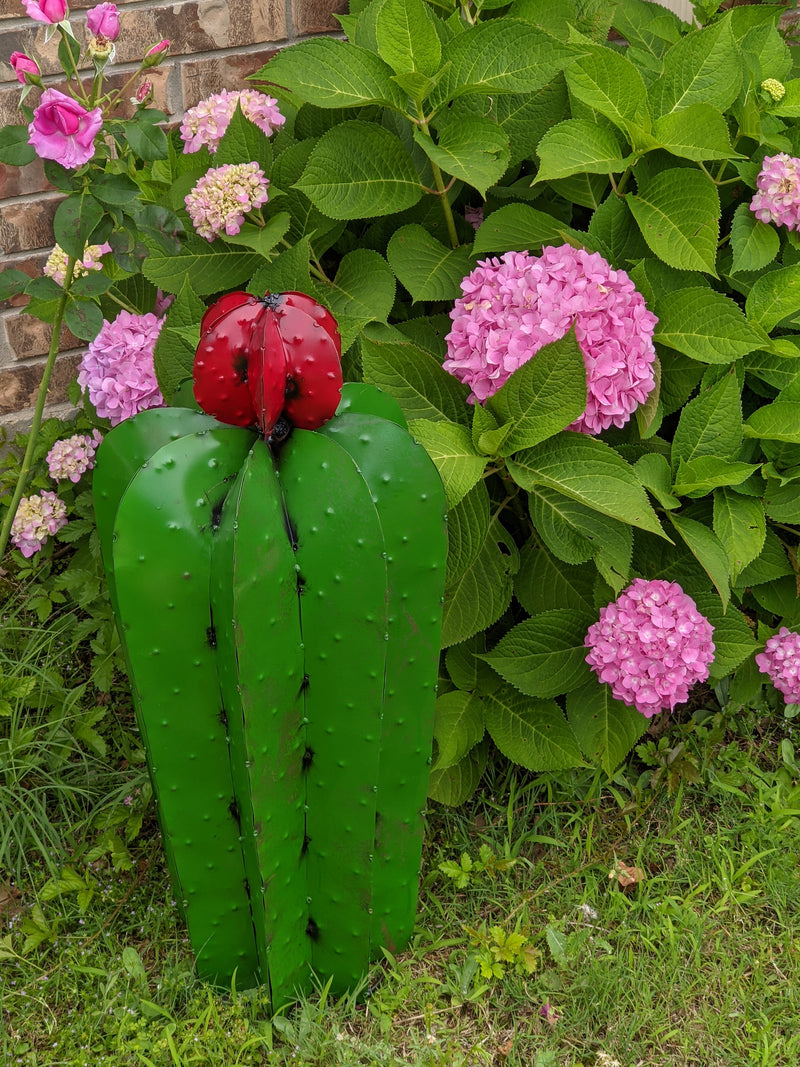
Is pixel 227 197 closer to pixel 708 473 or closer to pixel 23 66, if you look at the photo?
pixel 23 66

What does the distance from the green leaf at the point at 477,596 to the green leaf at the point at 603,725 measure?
0.29 meters

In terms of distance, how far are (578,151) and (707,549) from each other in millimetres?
772

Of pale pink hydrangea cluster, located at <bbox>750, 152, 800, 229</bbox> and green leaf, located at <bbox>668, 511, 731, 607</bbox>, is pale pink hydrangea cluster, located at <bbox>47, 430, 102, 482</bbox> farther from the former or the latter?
pale pink hydrangea cluster, located at <bbox>750, 152, 800, 229</bbox>

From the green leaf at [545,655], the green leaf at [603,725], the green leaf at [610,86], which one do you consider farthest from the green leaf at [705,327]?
the green leaf at [603,725]

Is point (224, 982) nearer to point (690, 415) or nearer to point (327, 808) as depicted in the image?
point (327, 808)

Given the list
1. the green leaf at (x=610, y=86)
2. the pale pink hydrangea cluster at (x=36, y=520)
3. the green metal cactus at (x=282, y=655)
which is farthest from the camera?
the pale pink hydrangea cluster at (x=36, y=520)

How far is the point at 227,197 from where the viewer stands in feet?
5.69

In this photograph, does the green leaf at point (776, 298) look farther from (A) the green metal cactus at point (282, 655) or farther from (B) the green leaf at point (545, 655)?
(A) the green metal cactus at point (282, 655)

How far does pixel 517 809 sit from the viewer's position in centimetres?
210

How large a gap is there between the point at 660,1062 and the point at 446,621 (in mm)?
859

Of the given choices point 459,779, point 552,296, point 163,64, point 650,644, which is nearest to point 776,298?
point 552,296

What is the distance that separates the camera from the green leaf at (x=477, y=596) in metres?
1.88

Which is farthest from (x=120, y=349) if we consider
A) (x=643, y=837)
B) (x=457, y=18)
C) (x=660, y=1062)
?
(x=660, y=1062)

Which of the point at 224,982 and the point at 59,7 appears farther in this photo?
the point at 224,982
